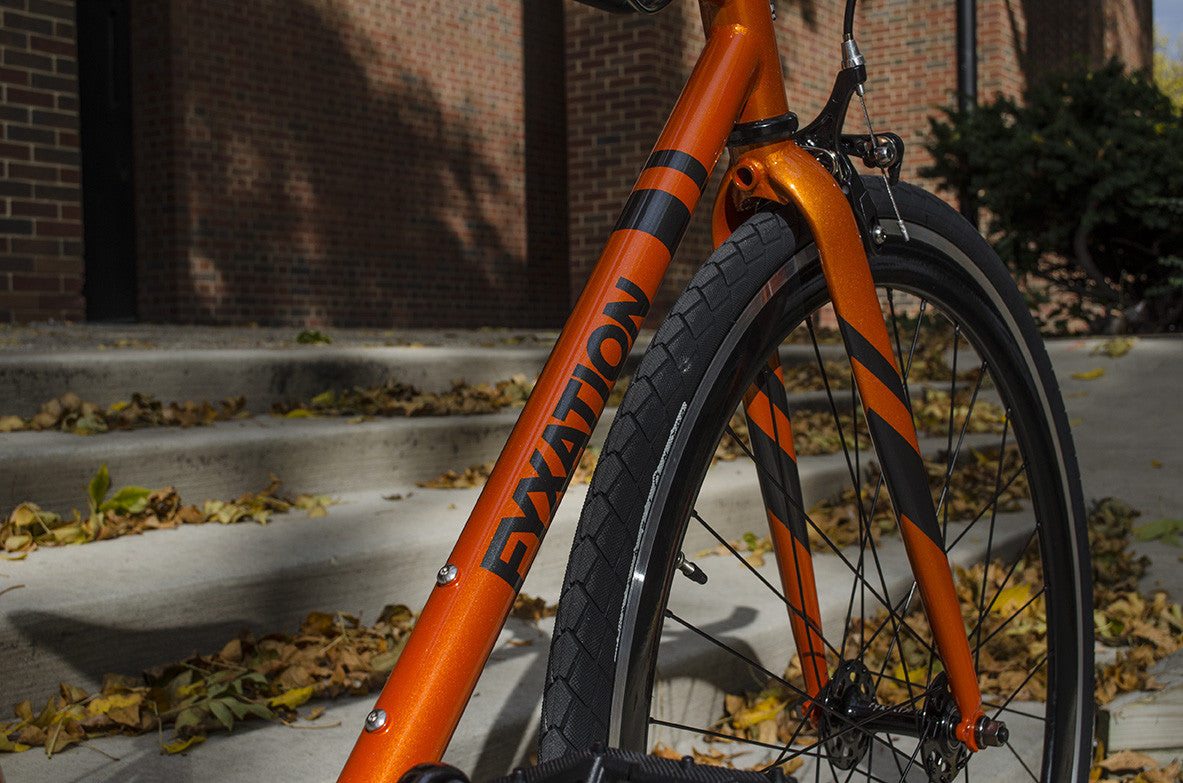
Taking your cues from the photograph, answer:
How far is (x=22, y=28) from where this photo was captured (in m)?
4.30

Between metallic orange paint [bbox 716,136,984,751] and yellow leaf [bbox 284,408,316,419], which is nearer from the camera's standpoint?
metallic orange paint [bbox 716,136,984,751]

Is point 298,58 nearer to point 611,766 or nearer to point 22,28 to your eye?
Answer: point 22,28

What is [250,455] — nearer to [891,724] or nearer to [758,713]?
[758,713]

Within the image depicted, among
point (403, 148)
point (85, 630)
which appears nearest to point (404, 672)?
point (85, 630)

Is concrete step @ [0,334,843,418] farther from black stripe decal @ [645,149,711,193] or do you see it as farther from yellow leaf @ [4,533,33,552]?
black stripe decal @ [645,149,711,193]

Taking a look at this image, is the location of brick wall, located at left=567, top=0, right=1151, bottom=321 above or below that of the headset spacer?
above

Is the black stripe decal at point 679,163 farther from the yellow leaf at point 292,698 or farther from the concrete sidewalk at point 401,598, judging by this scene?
the yellow leaf at point 292,698

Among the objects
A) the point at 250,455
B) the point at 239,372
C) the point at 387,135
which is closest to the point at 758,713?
the point at 250,455

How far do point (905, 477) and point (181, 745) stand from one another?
1042mm

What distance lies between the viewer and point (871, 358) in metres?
1.06

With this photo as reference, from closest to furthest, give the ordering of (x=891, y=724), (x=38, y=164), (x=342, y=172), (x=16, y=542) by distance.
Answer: (x=891, y=724) → (x=16, y=542) → (x=38, y=164) → (x=342, y=172)

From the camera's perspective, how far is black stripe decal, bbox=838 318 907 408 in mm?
1043

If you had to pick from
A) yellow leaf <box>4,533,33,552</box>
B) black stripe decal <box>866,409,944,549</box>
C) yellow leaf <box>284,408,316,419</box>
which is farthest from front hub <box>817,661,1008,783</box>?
yellow leaf <box>284,408,316,419</box>

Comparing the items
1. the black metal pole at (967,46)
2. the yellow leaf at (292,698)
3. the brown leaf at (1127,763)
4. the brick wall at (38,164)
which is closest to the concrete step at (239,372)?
the yellow leaf at (292,698)
